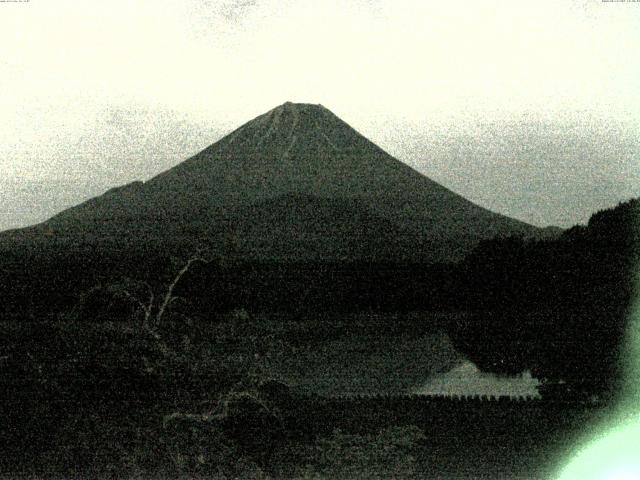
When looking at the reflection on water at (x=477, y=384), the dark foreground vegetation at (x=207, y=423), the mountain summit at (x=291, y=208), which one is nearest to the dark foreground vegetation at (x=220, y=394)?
the dark foreground vegetation at (x=207, y=423)

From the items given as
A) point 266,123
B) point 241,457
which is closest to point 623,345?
point 241,457

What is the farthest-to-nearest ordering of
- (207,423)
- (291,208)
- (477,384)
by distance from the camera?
(291,208) → (477,384) → (207,423)

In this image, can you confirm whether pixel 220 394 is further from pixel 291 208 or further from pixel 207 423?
pixel 291 208

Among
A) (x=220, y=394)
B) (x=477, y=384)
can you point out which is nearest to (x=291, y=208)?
(x=477, y=384)

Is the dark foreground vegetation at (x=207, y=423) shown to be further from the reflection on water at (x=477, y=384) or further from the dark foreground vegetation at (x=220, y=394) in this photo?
the reflection on water at (x=477, y=384)

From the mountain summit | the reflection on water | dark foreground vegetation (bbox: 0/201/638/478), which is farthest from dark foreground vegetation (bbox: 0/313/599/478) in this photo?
the mountain summit

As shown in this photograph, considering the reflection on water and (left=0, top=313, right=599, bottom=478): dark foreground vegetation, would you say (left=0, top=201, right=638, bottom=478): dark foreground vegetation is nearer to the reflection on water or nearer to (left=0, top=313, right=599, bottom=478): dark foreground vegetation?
(left=0, top=313, right=599, bottom=478): dark foreground vegetation
